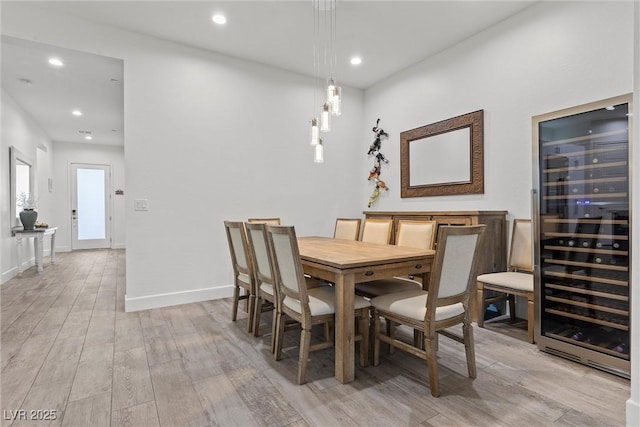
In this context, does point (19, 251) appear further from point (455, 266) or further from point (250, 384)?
point (455, 266)

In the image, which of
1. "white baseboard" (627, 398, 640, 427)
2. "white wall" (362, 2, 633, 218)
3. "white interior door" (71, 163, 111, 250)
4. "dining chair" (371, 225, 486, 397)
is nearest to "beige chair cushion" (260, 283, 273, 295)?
"dining chair" (371, 225, 486, 397)

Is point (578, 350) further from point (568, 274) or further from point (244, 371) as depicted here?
point (244, 371)

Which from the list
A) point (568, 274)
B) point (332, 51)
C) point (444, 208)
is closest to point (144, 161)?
point (332, 51)

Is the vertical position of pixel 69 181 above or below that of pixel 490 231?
above

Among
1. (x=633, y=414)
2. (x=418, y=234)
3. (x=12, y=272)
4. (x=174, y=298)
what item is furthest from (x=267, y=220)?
(x=12, y=272)

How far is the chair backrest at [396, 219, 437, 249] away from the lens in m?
2.88

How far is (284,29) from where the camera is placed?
3.45 metres

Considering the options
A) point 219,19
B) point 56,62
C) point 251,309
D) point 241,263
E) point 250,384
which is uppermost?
point 219,19

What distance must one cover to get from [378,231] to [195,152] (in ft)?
7.57

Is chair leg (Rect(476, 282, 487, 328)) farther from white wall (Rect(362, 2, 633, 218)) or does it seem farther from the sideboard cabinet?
white wall (Rect(362, 2, 633, 218))

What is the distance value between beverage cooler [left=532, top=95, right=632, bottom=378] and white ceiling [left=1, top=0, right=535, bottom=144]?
1.59 m

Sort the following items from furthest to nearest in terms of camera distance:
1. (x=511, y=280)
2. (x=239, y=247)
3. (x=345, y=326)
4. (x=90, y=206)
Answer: (x=90, y=206) → (x=239, y=247) → (x=511, y=280) → (x=345, y=326)

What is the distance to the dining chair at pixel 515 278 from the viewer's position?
105 inches

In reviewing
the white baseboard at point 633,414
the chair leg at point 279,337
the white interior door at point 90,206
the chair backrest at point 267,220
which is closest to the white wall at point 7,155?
the white interior door at point 90,206
